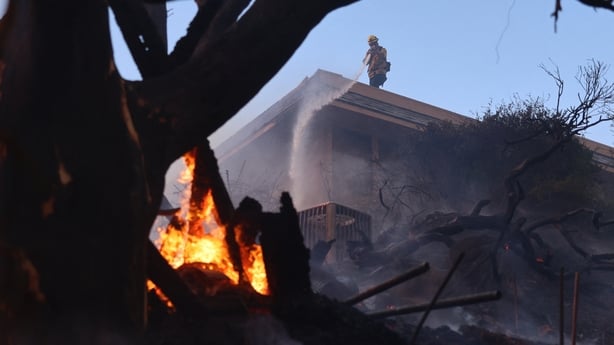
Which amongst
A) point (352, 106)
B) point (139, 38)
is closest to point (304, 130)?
point (352, 106)

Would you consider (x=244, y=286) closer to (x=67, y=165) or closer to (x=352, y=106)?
(x=67, y=165)

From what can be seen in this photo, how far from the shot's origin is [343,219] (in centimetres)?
1736

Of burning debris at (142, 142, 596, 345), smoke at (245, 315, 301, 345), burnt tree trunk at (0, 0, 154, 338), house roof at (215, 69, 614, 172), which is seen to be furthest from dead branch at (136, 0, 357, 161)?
house roof at (215, 69, 614, 172)

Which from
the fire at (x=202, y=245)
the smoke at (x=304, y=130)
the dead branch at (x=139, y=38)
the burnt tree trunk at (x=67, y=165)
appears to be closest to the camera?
the burnt tree trunk at (x=67, y=165)

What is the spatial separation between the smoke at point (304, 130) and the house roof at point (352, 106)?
0.11ft

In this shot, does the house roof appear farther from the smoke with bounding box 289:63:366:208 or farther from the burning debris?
the burning debris

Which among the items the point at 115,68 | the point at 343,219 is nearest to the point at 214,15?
the point at 115,68

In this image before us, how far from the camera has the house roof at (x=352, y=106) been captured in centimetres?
2133

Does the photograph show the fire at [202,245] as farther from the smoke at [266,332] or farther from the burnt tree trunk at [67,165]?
the burnt tree trunk at [67,165]

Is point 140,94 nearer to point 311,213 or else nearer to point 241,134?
point 311,213

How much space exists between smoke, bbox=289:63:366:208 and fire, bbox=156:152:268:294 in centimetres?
1511

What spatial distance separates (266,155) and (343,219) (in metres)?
7.56

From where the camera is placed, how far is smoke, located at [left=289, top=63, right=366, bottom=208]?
21.3 metres

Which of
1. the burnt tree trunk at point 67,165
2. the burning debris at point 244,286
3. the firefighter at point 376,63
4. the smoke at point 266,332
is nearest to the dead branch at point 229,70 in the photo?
the burnt tree trunk at point 67,165
